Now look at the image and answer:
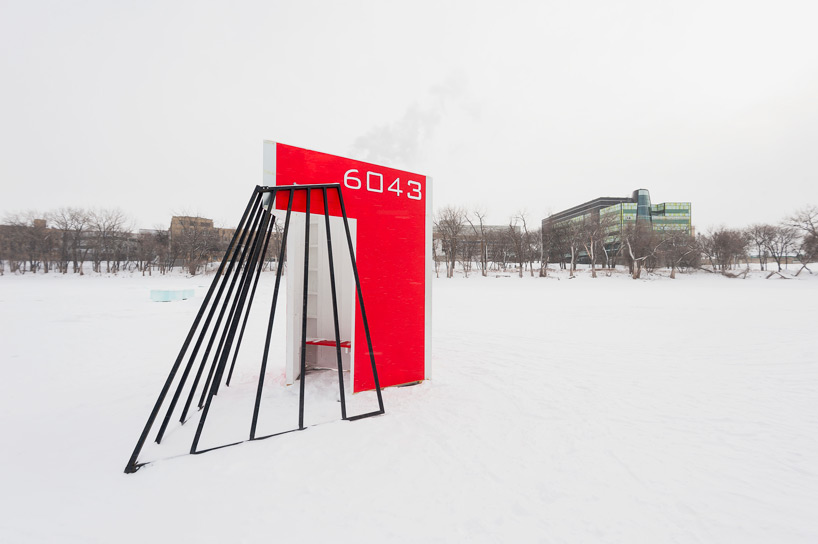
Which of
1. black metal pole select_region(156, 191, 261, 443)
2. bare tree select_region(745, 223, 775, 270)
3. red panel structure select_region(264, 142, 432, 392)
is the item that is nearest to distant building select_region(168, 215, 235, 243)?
red panel structure select_region(264, 142, 432, 392)

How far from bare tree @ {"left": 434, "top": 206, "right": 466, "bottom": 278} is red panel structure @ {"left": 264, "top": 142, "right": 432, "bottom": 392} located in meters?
31.9

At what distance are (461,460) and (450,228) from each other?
3572cm

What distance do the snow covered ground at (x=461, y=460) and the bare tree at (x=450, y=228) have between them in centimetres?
3129

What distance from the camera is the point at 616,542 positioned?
2248 millimetres

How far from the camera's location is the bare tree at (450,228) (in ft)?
124

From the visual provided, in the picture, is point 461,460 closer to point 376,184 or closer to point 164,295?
point 376,184

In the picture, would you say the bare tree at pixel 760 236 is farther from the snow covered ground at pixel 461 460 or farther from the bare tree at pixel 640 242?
the snow covered ground at pixel 461 460

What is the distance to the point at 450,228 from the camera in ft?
125

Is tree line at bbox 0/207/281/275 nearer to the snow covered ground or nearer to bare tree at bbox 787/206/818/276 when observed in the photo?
the snow covered ground

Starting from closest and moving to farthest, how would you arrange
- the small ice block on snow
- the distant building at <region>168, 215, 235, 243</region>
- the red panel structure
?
the red panel structure
the small ice block on snow
the distant building at <region>168, 215, 235, 243</region>

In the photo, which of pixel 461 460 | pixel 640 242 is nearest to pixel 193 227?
pixel 461 460

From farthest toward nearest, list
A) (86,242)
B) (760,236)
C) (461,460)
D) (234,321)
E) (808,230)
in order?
1. (86,242)
2. (760,236)
3. (808,230)
4. (234,321)
5. (461,460)

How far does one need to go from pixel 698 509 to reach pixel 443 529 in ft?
6.53

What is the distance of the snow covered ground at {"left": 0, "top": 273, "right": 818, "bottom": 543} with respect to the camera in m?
2.38
